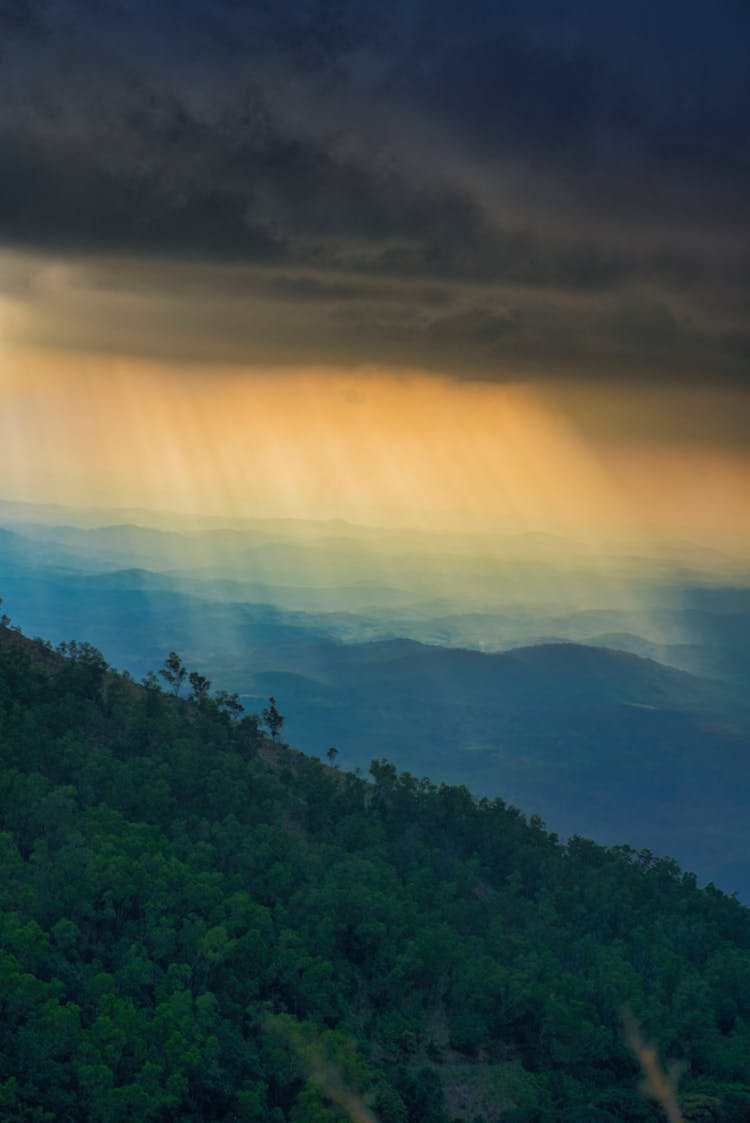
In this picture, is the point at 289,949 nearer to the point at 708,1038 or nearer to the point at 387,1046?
the point at 387,1046

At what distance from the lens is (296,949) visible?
47.9m

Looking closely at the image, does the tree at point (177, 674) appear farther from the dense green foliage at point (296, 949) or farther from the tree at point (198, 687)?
the dense green foliage at point (296, 949)

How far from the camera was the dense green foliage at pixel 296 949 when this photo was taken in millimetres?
39000

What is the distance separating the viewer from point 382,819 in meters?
71.4

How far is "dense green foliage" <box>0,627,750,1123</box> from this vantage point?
39.0 m

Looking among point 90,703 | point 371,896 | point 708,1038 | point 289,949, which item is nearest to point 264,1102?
point 289,949

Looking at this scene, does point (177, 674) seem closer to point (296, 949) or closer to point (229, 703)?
point (229, 703)

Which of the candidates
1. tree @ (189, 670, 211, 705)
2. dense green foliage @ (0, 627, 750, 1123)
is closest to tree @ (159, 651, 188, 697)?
tree @ (189, 670, 211, 705)

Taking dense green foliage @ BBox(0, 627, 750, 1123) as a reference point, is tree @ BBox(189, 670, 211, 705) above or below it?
above

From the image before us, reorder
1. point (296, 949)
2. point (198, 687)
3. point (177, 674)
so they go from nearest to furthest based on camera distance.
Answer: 1. point (296, 949)
2. point (198, 687)
3. point (177, 674)

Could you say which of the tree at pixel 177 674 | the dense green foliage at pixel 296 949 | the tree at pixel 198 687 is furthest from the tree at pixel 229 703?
the dense green foliage at pixel 296 949

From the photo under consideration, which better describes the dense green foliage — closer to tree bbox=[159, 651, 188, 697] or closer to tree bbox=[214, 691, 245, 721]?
tree bbox=[214, 691, 245, 721]

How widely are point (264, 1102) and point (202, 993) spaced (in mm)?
6278

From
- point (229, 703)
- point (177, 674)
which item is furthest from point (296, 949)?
point (177, 674)
